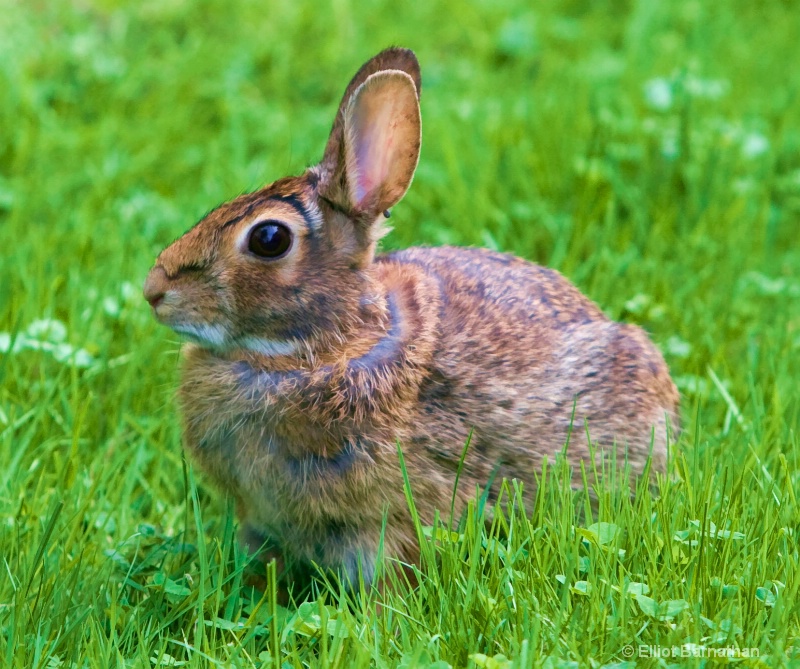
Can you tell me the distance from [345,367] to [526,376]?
63 centimetres

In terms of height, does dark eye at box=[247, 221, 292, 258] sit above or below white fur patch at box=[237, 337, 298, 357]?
above

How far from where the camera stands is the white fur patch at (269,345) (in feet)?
11.3

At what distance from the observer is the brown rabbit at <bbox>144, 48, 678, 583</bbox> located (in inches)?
133

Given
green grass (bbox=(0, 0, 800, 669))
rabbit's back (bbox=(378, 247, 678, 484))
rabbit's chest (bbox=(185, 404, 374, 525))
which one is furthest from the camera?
rabbit's back (bbox=(378, 247, 678, 484))

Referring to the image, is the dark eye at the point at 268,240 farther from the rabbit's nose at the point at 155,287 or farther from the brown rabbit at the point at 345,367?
the rabbit's nose at the point at 155,287

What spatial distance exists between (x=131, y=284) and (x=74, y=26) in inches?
133

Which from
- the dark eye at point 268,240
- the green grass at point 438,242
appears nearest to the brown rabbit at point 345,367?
the dark eye at point 268,240

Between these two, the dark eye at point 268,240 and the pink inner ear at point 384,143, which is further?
the pink inner ear at point 384,143

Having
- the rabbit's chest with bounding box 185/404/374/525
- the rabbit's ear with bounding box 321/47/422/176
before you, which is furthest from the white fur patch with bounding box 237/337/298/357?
the rabbit's ear with bounding box 321/47/422/176

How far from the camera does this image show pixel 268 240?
339 cm

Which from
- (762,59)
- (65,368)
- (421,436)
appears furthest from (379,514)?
(762,59)

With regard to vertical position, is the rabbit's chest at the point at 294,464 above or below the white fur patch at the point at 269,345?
below

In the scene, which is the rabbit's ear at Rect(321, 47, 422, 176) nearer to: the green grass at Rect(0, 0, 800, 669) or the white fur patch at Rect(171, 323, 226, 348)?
the white fur patch at Rect(171, 323, 226, 348)

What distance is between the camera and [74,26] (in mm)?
7605
